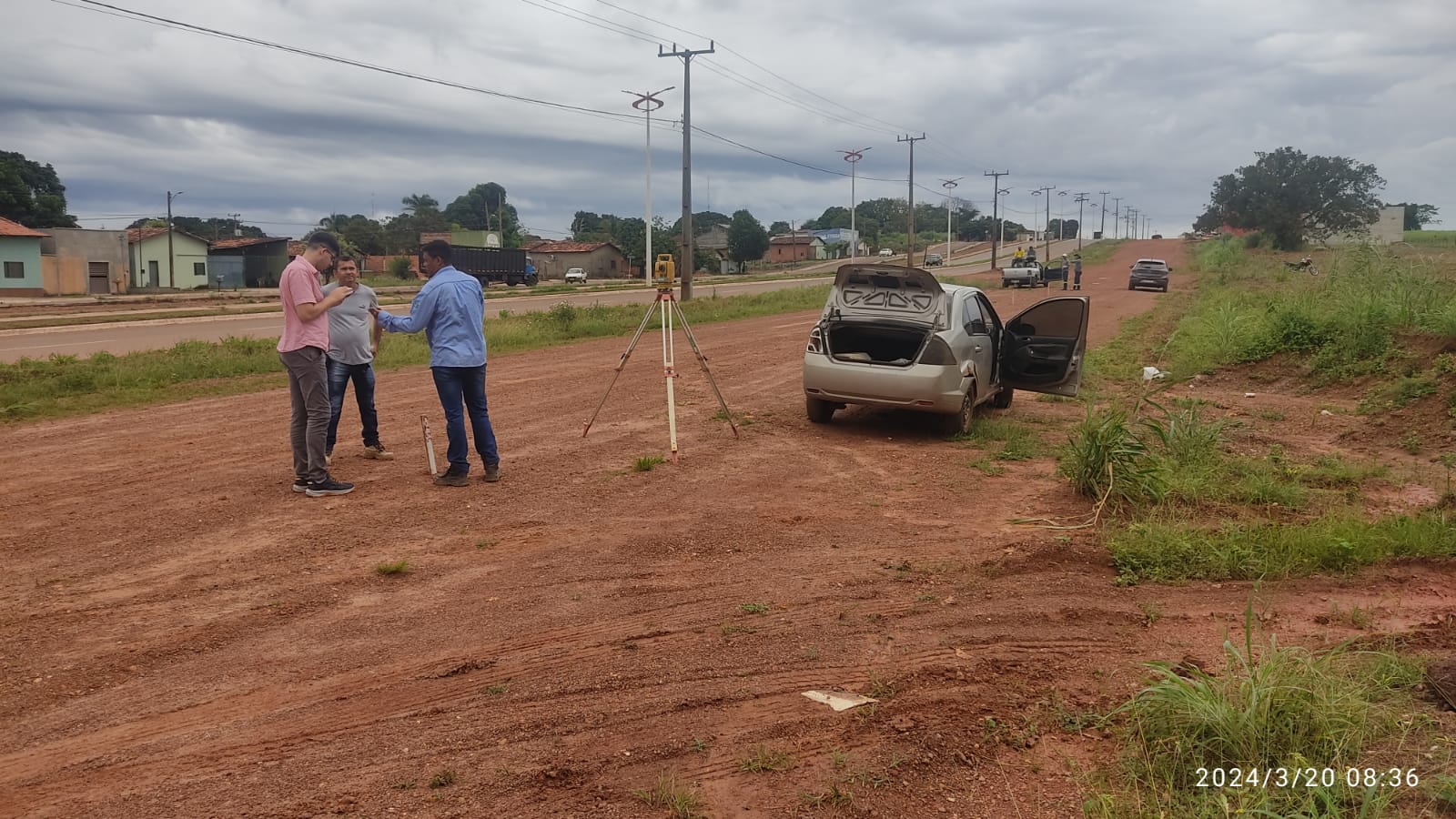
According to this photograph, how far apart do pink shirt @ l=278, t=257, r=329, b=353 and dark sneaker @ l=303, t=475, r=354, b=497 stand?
41.7 inches

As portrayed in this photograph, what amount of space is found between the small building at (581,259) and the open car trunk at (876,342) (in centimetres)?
7554

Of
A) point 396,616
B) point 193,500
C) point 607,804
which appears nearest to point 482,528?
point 396,616

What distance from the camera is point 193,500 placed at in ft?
24.5

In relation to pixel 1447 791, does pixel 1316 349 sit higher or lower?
higher

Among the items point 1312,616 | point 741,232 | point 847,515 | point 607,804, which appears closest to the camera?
point 607,804

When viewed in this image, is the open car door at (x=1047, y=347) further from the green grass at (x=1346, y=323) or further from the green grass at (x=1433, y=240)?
the green grass at (x=1433, y=240)

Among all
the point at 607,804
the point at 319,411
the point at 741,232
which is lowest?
the point at 607,804

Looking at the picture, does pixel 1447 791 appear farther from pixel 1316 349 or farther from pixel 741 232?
pixel 741 232

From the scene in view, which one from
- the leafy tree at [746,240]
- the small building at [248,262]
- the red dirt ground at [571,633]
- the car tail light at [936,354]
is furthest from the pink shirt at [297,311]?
the leafy tree at [746,240]

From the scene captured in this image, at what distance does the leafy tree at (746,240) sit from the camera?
9750 centimetres

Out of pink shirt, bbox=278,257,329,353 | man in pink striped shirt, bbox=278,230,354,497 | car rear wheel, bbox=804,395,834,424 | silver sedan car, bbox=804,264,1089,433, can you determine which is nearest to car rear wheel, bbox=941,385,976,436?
silver sedan car, bbox=804,264,1089,433

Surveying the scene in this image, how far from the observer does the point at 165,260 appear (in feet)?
212

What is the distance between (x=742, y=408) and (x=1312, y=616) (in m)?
7.59

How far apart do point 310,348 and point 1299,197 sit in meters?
93.3
